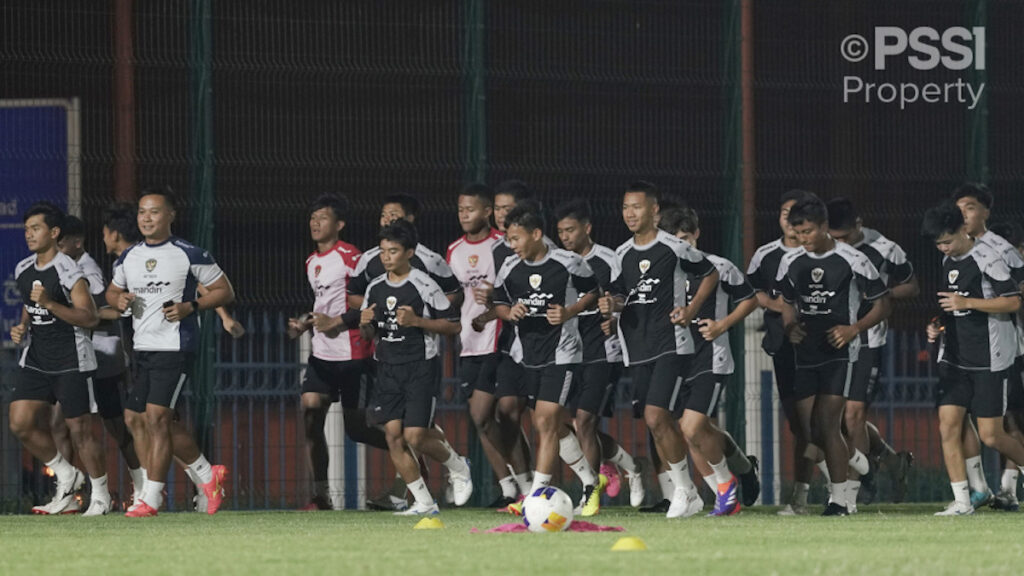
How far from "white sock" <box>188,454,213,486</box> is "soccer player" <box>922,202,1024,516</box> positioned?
4.65m

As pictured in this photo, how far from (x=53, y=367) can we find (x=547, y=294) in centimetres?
328

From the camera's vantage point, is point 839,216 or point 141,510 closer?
point 141,510

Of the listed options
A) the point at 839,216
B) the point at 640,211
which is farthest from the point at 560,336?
the point at 839,216

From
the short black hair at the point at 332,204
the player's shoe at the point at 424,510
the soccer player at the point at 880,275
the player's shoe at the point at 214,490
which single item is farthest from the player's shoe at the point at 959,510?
the player's shoe at the point at 214,490

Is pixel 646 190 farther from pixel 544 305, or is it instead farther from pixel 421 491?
pixel 421 491

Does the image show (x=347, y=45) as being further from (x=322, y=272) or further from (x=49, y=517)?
(x=49, y=517)

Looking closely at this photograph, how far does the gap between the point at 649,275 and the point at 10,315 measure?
192 inches

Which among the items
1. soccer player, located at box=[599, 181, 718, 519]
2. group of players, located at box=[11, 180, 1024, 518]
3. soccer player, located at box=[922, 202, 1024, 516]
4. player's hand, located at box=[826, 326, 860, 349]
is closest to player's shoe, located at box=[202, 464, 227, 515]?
group of players, located at box=[11, 180, 1024, 518]

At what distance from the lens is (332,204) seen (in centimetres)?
1524

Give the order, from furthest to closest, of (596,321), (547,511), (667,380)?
1. (596,321)
2. (667,380)
3. (547,511)

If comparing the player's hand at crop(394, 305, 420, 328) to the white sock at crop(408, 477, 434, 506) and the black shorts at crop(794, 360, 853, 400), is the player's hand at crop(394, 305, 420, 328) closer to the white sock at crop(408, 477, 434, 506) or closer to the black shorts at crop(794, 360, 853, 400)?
the white sock at crop(408, 477, 434, 506)

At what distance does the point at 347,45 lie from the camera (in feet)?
54.0

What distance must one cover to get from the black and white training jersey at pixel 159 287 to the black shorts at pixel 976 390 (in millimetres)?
4686

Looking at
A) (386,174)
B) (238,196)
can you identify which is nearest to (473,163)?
(386,174)
